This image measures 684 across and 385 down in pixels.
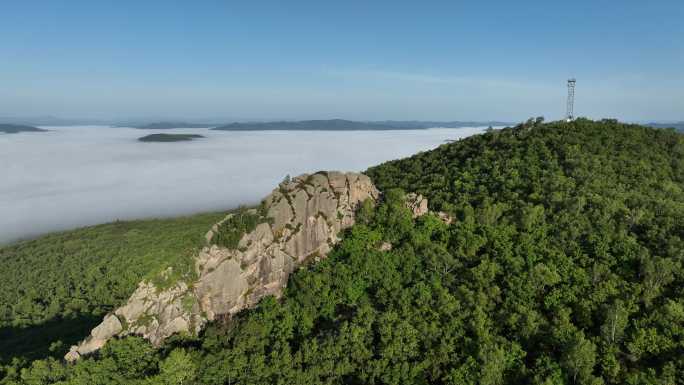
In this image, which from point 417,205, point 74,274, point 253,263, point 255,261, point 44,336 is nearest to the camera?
point 253,263

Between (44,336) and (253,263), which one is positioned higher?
(253,263)

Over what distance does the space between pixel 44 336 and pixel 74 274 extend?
30.0m

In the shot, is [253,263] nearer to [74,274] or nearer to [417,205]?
[417,205]

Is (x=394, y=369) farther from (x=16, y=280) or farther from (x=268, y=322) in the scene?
(x=16, y=280)

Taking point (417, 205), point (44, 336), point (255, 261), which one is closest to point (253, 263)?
point (255, 261)

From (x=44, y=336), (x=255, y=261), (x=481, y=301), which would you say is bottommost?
(x=44, y=336)

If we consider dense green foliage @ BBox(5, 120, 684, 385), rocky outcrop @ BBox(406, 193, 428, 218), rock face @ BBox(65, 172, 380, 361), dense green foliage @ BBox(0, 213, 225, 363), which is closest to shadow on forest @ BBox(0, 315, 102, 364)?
dense green foliage @ BBox(0, 213, 225, 363)

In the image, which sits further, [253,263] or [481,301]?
[253,263]

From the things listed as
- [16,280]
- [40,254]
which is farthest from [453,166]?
[40,254]

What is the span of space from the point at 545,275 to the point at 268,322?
29461 millimetres

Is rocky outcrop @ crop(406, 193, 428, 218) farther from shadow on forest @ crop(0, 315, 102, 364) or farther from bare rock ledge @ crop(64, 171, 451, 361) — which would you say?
shadow on forest @ crop(0, 315, 102, 364)

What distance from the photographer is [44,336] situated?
54188 millimetres

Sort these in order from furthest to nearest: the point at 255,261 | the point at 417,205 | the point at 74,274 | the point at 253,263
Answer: the point at 74,274 < the point at 417,205 < the point at 255,261 < the point at 253,263

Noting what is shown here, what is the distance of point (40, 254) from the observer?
95.6 meters
